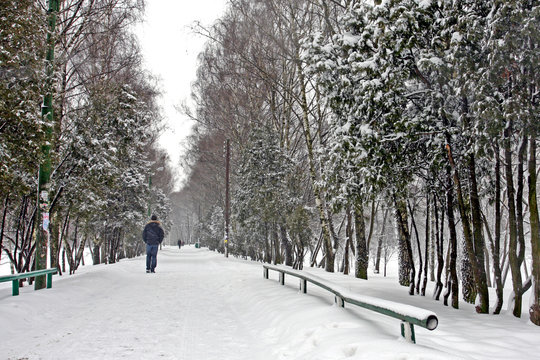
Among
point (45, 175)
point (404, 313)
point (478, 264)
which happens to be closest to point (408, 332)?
point (404, 313)

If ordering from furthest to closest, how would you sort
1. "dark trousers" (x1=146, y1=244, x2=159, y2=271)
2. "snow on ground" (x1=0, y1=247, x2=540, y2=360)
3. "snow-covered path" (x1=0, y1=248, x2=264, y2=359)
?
"dark trousers" (x1=146, y1=244, x2=159, y2=271)
"snow-covered path" (x1=0, y1=248, x2=264, y2=359)
"snow on ground" (x1=0, y1=247, x2=540, y2=360)

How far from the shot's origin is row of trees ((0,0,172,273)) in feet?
24.8

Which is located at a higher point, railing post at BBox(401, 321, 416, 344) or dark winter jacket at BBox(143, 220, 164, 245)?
dark winter jacket at BBox(143, 220, 164, 245)

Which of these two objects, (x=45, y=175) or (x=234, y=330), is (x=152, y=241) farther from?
(x=234, y=330)

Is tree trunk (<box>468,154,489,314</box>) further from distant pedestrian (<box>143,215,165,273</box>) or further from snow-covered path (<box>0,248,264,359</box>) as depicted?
distant pedestrian (<box>143,215,165,273</box>)

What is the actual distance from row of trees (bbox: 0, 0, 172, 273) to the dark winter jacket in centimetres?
215

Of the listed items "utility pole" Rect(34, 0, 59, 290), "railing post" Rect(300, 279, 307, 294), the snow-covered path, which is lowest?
the snow-covered path

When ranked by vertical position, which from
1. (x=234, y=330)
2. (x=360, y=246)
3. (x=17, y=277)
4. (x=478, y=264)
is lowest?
(x=234, y=330)

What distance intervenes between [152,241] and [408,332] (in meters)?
13.1

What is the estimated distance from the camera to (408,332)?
4.27 meters

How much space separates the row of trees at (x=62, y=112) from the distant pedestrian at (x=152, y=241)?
2186 mm

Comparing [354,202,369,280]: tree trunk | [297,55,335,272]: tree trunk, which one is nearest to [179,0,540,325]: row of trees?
[354,202,369,280]: tree trunk

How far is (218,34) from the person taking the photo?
55.3 feet

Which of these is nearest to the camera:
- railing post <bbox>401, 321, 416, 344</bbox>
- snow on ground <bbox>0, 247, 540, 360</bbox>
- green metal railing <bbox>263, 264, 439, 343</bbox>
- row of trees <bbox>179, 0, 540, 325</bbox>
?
green metal railing <bbox>263, 264, 439, 343</bbox>
